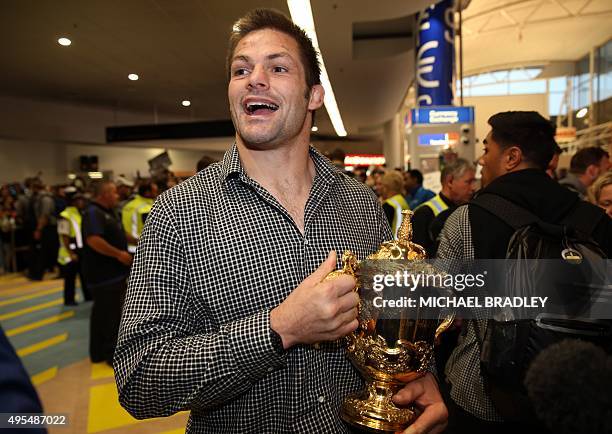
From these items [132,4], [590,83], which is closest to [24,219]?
[132,4]

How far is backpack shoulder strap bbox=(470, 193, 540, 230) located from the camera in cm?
172

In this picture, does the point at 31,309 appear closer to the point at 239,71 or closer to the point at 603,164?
the point at 239,71

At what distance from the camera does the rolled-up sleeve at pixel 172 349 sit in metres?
1.04

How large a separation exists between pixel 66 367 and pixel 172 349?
403 cm

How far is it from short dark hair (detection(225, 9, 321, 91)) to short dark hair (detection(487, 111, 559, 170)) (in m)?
1.08

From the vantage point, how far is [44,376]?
418cm

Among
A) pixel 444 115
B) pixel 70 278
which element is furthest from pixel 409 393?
pixel 70 278

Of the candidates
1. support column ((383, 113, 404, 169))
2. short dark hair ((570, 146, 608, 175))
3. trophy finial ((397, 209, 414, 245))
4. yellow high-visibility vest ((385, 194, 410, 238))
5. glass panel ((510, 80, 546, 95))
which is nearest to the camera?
trophy finial ((397, 209, 414, 245))

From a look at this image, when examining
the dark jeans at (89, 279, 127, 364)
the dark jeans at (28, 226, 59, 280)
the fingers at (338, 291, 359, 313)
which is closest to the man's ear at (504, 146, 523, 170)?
the fingers at (338, 291, 359, 313)

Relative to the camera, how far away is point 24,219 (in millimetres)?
9789

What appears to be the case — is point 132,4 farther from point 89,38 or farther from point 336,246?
point 336,246

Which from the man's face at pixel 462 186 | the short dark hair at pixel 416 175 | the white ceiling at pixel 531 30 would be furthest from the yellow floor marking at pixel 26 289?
the white ceiling at pixel 531 30

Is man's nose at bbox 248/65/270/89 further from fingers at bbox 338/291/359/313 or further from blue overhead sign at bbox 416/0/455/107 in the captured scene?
blue overhead sign at bbox 416/0/455/107

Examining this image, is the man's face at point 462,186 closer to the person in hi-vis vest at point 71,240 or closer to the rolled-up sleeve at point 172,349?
the rolled-up sleeve at point 172,349
